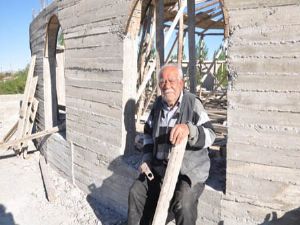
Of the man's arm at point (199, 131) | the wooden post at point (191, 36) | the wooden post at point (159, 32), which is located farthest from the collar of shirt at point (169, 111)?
the wooden post at point (159, 32)

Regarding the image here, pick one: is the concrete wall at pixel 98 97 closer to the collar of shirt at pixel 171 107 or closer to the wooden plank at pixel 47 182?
the wooden plank at pixel 47 182

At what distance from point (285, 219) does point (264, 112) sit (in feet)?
2.92

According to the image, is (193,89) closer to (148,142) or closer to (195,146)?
(148,142)

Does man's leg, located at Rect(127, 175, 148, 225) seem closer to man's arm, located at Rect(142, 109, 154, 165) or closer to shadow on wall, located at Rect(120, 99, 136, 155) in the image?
man's arm, located at Rect(142, 109, 154, 165)

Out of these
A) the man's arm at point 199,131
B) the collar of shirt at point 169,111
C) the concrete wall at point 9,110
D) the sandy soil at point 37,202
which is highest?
the collar of shirt at point 169,111

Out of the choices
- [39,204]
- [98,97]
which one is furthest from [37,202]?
[98,97]

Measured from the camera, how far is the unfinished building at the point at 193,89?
8.45 feet

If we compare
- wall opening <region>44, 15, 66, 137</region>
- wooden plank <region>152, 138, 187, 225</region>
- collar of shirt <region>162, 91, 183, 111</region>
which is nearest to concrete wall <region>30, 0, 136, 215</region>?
wall opening <region>44, 15, 66, 137</region>

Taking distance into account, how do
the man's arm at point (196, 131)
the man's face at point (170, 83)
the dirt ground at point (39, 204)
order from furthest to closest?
the dirt ground at point (39, 204) → the man's face at point (170, 83) → the man's arm at point (196, 131)

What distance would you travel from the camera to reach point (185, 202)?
2.53 m

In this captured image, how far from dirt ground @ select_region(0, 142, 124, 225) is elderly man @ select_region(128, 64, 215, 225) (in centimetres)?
151

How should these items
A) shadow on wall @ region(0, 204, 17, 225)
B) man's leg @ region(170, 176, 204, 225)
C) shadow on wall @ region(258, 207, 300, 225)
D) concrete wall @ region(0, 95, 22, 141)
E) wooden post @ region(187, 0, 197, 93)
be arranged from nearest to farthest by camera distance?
man's leg @ region(170, 176, 204, 225)
shadow on wall @ region(258, 207, 300, 225)
wooden post @ region(187, 0, 197, 93)
shadow on wall @ region(0, 204, 17, 225)
concrete wall @ region(0, 95, 22, 141)

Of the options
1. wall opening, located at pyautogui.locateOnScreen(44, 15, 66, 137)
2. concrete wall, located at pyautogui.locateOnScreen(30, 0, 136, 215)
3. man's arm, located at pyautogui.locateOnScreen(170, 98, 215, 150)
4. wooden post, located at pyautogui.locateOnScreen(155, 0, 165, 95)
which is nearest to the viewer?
man's arm, located at pyautogui.locateOnScreen(170, 98, 215, 150)

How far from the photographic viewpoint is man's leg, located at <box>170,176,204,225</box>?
2490 mm
